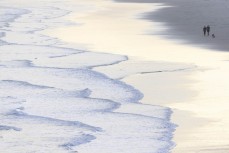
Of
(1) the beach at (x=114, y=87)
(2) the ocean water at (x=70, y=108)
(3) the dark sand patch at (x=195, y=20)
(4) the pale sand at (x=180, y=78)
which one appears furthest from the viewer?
(3) the dark sand patch at (x=195, y=20)

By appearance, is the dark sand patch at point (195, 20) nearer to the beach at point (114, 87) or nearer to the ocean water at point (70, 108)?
Answer: the beach at point (114, 87)

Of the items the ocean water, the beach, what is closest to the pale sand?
the beach

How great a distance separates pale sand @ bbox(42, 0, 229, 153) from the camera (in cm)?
1384

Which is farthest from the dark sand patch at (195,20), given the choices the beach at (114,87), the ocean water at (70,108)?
the ocean water at (70,108)

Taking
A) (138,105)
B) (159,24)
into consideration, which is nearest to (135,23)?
(159,24)

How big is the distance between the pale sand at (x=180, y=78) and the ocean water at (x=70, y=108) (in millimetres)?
364

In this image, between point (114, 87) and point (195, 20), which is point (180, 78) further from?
point (195, 20)

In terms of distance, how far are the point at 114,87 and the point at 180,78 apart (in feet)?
6.53

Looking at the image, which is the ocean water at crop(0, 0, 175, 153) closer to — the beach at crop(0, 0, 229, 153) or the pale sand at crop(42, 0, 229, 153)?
the beach at crop(0, 0, 229, 153)

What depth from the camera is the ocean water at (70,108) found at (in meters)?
13.2

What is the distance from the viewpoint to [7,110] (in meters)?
15.8

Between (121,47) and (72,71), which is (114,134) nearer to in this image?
(72,71)

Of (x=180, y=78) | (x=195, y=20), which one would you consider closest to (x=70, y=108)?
(x=180, y=78)

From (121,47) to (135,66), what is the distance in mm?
4877
